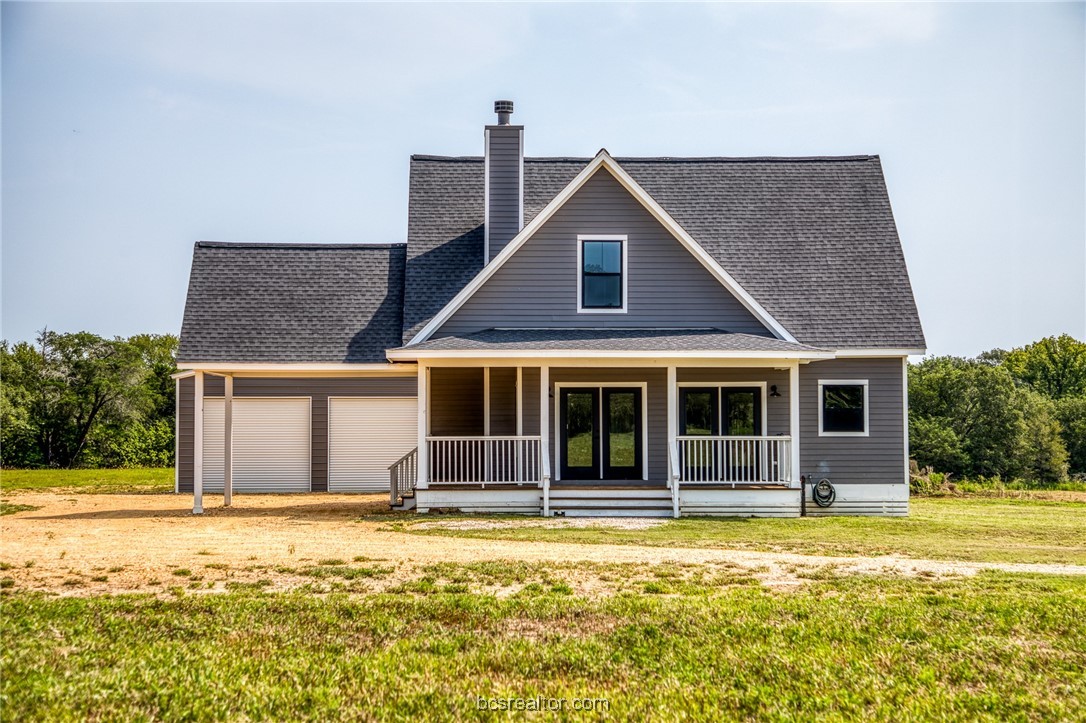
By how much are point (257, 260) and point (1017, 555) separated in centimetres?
1711

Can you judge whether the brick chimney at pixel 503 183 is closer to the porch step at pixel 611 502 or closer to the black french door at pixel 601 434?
the black french door at pixel 601 434

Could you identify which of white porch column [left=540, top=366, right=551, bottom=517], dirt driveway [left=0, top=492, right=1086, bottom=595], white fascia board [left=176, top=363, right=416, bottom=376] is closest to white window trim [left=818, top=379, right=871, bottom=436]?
dirt driveway [left=0, top=492, right=1086, bottom=595]

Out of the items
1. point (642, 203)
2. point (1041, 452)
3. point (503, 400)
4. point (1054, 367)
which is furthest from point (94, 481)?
point (1054, 367)

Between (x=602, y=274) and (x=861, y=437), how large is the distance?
5.86 meters

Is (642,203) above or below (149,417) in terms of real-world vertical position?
above

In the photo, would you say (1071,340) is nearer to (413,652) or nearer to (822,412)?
(822,412)

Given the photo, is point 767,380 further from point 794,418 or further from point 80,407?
point 80,407

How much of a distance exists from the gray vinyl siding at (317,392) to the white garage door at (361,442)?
0.15 meters

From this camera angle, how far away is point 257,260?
23.6 meters

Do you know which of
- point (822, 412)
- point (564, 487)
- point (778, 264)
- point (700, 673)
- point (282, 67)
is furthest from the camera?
point (778, 264)

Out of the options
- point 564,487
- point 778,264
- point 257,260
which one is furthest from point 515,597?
point 257,260

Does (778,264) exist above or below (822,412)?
above

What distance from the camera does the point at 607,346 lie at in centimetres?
1773

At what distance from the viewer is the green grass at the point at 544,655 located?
20.9 feet
